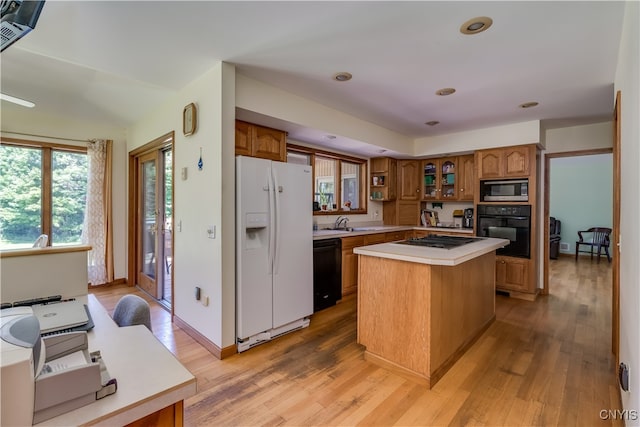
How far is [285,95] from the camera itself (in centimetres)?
307

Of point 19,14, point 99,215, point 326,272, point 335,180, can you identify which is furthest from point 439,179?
point 99,215

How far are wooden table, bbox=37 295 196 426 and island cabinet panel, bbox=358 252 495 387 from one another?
66.0 inches

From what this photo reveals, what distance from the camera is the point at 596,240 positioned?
23.5 ft

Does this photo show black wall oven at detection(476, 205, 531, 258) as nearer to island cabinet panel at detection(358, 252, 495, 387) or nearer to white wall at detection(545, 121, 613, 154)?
white wall at detection(545, 121, 613, 154)

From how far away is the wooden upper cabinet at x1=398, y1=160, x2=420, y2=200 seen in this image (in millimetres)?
5461

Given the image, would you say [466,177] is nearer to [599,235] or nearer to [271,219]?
[271,219]

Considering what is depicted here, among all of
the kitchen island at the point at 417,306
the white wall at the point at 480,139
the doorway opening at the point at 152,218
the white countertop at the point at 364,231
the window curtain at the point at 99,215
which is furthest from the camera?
the window curtain at the point at 99,215

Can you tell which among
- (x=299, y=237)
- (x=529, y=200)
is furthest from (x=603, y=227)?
(x=299, y=237)

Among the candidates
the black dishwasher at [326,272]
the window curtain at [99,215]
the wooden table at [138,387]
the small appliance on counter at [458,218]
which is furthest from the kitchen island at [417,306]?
the window curtain at [99,215]

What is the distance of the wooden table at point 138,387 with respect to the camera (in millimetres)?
796

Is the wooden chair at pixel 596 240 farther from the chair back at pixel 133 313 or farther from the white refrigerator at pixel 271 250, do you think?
the chair back at pixel 133 313

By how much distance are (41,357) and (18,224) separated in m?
4.33

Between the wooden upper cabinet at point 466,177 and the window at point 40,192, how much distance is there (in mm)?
5748

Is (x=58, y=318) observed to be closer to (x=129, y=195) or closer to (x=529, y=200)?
(x=129, y=195)
